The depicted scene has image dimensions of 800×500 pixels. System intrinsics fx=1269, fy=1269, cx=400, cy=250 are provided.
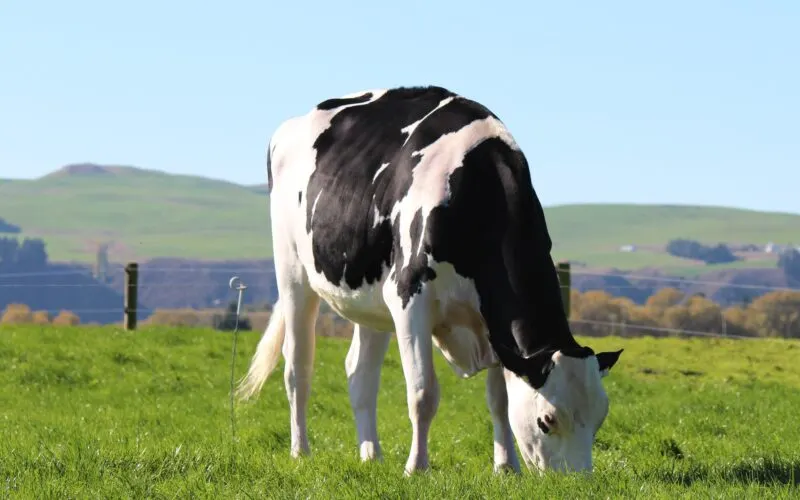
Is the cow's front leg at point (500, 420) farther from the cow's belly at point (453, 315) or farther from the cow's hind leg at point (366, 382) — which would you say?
the cow's hind leg at point (366, 382)

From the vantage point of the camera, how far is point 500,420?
8500mm

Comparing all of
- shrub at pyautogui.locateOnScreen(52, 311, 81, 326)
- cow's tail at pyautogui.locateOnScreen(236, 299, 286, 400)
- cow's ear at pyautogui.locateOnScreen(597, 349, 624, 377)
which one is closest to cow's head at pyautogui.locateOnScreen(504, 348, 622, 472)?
cow's ear at pyautogui.locateOnScreen(597, 349, 624, 377)

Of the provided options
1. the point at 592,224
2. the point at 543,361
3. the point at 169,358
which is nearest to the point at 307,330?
the point at 543,361

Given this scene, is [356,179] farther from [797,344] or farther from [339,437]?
[797,344]

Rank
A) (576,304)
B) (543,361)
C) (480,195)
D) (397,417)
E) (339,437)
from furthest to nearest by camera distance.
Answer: (576,304) → (397,417) → (339,437) → (480,195) → (543,361)

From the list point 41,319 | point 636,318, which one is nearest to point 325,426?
point 41,319

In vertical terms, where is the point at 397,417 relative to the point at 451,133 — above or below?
below

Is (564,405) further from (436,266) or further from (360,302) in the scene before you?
(360,302)

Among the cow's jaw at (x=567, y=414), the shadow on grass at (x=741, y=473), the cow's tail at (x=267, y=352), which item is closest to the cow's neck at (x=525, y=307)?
the cow's jaw at (x=567, y=414)

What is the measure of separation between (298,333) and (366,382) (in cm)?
91

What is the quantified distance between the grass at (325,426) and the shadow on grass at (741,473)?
0.07 ft

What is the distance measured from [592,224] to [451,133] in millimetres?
153818

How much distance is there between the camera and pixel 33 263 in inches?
5413

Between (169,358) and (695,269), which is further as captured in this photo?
(695,269)
